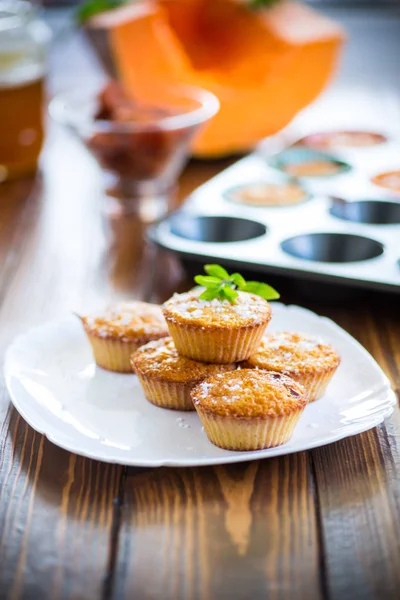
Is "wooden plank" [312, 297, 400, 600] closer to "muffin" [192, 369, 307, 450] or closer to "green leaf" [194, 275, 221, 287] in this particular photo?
"muffin" [192, 369, 307, 450]

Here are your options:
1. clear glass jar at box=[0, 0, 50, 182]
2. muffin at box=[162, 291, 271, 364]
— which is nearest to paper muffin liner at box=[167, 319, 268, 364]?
muffin at box=[162, 291, 271, 364]

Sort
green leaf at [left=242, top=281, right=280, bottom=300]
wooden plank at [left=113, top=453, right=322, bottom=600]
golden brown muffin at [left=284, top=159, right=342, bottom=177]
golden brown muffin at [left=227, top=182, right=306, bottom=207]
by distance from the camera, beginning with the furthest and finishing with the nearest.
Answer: golden brown muffin at [left=284, top=159, right=342, bottom=177] < golden brown muffin at [left=227, top=182, right=306, bottom=207] < green leaf at [left=242, top=281, right=280, bottom=300] < wooden plank at [left=113, top=453, right=322, bottom=600]

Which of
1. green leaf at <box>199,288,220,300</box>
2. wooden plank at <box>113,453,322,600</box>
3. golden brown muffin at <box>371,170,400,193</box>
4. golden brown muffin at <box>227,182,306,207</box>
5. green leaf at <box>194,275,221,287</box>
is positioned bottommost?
golden brown muffin at <box>227,182,306,207</box>

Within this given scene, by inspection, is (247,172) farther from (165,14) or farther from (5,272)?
(165,14)

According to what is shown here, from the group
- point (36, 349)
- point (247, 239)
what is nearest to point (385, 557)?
point (36, 349)

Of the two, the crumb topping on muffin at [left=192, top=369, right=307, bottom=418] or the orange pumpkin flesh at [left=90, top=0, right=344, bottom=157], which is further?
the orange pumpkin flesh at [left=90, top=0, right=344, bottom=157]

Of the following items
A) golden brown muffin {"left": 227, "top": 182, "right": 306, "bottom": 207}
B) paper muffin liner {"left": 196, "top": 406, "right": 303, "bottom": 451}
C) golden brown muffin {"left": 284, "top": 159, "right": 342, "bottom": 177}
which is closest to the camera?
paper muffin liner {"left": 196, "top": 406, "right": 303, "bottom": 451}
